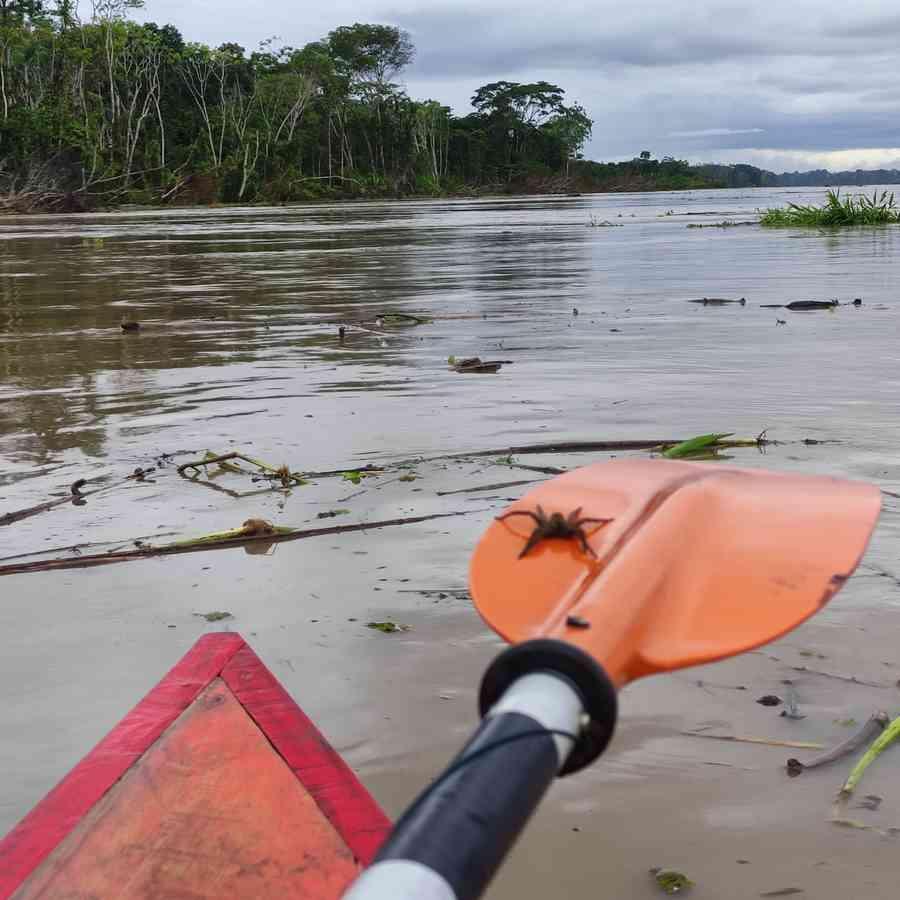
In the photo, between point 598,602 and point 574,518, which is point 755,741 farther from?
point 598,602

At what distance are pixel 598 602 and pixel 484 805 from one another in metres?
0.45

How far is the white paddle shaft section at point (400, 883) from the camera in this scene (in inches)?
30.5

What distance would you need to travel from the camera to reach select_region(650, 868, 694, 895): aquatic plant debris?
1.46 m

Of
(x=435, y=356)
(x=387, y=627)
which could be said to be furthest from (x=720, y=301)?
(x=387, y=627)

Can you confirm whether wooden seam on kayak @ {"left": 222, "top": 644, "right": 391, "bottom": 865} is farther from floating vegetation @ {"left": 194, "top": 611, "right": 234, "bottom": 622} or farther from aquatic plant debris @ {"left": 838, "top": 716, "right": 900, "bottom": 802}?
aquatic plant debris @ {"left": 838, "top": 716, "right": 900, "bottom": 802}

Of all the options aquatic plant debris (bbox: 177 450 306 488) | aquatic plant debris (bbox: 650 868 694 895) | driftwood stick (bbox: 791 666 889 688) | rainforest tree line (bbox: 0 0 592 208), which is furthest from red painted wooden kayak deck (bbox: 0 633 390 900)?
rainforest tree line (bbox: 0 0 592 208)

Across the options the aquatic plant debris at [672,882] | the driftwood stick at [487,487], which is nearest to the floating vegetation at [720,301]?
the driftwood stick at [487,487]

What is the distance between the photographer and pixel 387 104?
66.6 m

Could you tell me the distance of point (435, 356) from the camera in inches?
238

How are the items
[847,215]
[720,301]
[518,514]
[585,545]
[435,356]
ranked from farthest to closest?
[847,215] < [720,301] < [435,356] < [518,514] < [585,545]

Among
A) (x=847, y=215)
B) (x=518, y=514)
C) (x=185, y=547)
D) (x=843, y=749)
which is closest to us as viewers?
(x=518, y=514)

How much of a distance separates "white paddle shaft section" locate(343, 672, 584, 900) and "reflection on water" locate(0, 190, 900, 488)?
2.64 metres

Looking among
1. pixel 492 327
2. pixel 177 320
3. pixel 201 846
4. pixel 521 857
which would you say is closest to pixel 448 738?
pixel 521 857

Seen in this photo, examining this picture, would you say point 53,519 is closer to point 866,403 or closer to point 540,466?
point 540,466
